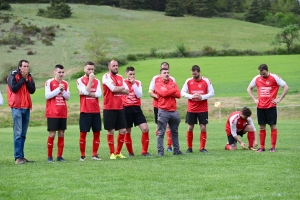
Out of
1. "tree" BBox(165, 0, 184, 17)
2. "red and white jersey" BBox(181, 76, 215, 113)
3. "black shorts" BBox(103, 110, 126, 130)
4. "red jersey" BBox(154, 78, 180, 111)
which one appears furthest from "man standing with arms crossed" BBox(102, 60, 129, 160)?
"tree" BBox(165, 0, 184, 17)

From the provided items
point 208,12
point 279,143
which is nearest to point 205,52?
point 208,12

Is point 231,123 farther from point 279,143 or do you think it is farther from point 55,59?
point 55,59

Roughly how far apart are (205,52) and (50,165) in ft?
272

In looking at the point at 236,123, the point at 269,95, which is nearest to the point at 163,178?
the point at 269,95

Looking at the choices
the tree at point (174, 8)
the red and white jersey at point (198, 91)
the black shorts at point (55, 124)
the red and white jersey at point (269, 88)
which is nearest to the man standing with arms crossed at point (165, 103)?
the red and white jersey at point (198, 91)

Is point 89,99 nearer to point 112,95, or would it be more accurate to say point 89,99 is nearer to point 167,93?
point 112,95

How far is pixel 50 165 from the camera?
13.8 meters

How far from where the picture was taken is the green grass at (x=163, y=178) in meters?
9.58

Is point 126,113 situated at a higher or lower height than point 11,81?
lower

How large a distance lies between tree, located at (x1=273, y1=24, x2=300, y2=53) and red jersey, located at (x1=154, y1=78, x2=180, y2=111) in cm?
7855

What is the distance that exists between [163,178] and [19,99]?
532 centimetres

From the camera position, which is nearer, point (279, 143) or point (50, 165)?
point (50, 165)

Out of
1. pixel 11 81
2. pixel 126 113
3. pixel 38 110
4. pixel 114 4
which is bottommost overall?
pixel 38 110

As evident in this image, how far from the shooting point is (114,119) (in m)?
15.3
